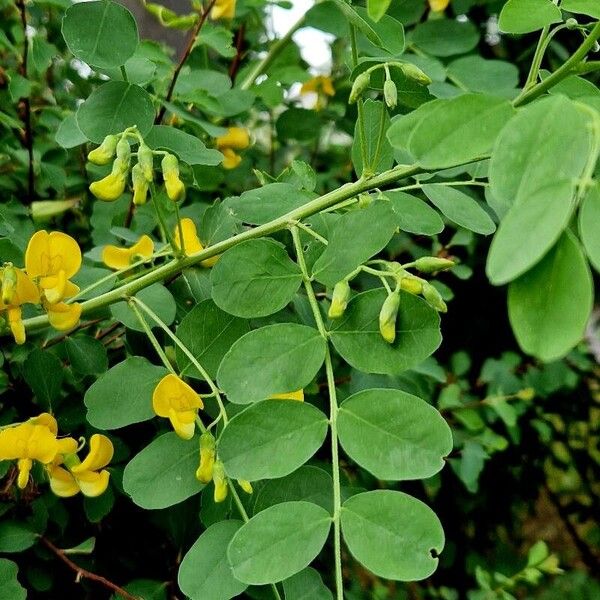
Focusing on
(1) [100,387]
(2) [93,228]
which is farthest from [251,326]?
(2) [93,228]

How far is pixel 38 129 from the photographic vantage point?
49.8 inches

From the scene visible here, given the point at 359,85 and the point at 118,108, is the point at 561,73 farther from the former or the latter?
the point at 118,108

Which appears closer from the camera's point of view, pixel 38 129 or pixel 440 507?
pixel 38 129

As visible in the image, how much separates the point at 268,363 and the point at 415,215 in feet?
0.81

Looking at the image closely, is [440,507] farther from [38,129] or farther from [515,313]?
[515,313]

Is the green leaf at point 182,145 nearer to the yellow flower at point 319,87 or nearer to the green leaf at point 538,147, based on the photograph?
the green leaf at point 538,147

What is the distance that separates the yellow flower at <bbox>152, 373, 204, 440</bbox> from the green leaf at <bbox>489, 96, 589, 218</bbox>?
1.03 ft

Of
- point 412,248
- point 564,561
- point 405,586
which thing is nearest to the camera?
point 412,248

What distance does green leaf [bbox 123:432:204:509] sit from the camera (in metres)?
0.69

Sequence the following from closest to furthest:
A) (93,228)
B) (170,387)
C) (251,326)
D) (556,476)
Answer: (170,387) < (251,326) < (93,228) < (556,476)

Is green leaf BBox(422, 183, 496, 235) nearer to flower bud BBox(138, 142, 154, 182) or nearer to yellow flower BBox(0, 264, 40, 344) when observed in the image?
flower bud BBox(138, 142, 154, 182)

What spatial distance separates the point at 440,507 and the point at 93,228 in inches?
48.3

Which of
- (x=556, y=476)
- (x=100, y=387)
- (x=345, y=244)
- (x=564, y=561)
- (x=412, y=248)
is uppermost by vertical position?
(x=345, y=244)

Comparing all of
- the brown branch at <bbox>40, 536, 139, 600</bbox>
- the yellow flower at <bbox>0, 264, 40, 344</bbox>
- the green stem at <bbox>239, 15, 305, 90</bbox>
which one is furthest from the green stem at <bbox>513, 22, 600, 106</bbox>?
the green stem at <bbox>239, 15, 305, 90</bbox>
